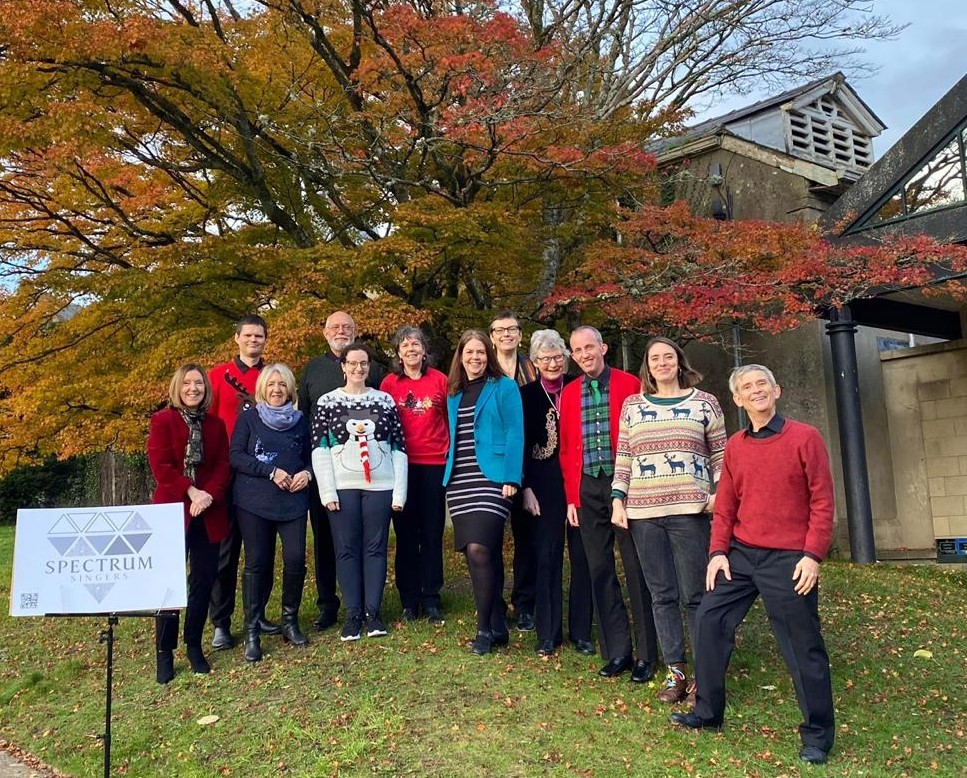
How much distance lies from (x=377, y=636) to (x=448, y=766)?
62.3 inches

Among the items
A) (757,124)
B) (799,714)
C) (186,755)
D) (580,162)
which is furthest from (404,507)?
(757,124)

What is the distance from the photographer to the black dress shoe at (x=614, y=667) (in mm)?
4480

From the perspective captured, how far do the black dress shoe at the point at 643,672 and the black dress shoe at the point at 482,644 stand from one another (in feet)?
2.89

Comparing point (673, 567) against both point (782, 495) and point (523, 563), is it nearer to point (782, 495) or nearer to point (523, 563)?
point (782, 495)

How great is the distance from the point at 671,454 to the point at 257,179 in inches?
231

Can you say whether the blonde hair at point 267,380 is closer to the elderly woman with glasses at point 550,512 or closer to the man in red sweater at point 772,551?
the elderly woman with glasses at point 550,512

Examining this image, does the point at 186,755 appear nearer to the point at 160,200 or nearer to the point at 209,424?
the point at 209,424

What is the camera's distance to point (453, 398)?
4891mm

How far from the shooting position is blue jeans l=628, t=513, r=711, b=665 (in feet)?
13.2

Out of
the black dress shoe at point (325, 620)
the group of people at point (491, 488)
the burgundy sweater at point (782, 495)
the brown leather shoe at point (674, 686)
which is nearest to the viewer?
the burgundy sweater at point (782, 495)

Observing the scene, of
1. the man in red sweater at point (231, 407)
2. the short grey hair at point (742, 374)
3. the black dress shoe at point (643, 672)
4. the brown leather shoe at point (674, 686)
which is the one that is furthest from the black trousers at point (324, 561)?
the short grey hair at point (742, 374)

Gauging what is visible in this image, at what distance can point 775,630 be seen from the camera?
143 inches

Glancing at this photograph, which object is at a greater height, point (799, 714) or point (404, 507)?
point (404, 507)

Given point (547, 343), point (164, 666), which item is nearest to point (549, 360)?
point (547, 343)
